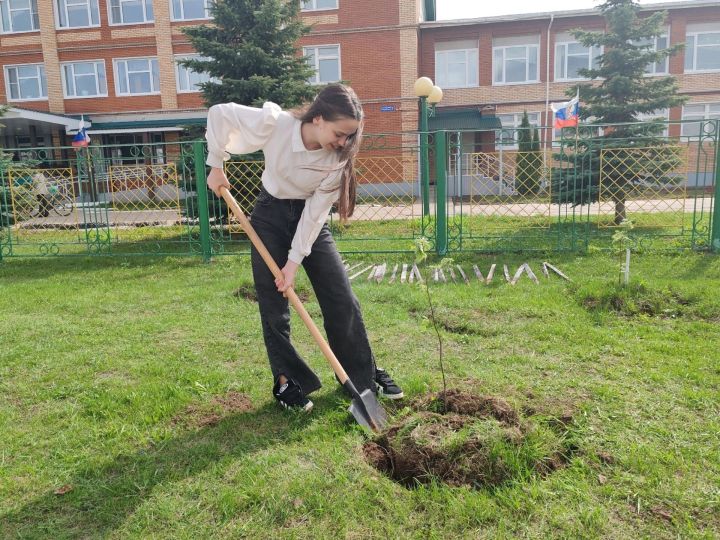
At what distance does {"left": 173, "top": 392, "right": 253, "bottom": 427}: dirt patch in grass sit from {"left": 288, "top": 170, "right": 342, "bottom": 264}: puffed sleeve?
89 centimetres

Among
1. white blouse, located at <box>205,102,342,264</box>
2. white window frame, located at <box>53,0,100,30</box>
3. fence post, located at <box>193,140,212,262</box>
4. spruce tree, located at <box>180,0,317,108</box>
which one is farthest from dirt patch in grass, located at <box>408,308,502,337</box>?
white window frame, located at <box>53,0,100,30</box>

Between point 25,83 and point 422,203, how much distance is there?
1953cm

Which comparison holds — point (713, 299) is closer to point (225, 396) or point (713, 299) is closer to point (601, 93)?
point (225, 396)

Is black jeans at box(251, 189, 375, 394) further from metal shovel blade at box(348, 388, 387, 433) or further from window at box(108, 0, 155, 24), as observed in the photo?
window at box(108, 0, 155, 24)

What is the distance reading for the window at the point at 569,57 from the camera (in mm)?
20516

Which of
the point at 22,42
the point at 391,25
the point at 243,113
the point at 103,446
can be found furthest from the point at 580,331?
the point at 22,42

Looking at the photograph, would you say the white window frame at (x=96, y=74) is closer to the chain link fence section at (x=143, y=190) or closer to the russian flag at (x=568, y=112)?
the chain link fence section at (x=143, y=190)

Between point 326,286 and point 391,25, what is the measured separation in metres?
18.6

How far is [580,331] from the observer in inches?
160

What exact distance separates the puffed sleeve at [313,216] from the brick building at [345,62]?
1753cm

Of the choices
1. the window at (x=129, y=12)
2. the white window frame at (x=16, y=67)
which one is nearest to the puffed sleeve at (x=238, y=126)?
the window at (x=129, y=12)

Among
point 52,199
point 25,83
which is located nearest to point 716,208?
point 52,199

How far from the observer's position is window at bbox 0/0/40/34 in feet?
70.8

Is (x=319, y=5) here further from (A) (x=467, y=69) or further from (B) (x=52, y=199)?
(B) (x=52, y=199)
